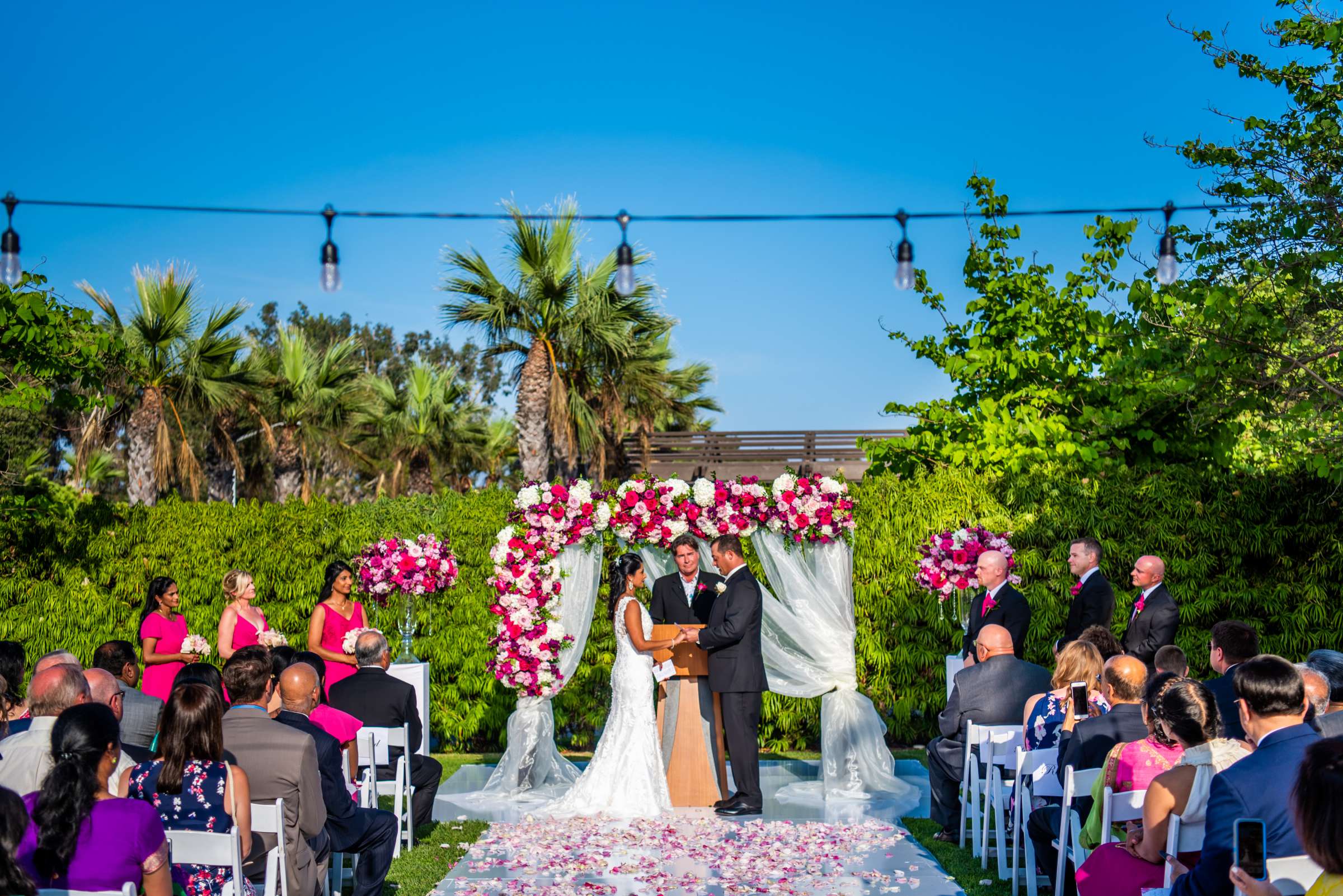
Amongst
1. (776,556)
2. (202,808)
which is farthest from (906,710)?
(202,808)

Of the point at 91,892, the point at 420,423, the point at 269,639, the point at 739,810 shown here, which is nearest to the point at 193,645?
the point at 269,639

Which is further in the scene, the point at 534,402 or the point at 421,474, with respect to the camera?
the point at 421,474

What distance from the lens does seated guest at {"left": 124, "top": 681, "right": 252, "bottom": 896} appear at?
416cm

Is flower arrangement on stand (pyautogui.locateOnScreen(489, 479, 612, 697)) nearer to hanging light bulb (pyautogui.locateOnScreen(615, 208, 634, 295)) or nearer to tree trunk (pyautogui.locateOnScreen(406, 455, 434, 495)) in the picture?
hanging light bulb (pyautogui.locateOnScreen(615, 208, 634, 295))

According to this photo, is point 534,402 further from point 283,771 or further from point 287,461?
point 283,771

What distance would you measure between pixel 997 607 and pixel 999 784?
1884 mm

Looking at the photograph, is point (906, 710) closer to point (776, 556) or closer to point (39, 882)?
point (776, 556)

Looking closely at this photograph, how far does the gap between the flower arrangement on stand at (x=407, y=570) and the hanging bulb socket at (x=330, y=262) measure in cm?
239

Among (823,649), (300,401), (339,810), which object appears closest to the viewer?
(339,810)

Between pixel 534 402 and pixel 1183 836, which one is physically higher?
pixel 534 402

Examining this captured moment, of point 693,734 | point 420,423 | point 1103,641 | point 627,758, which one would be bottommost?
point 627,758

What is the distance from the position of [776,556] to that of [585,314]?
673 centimetres

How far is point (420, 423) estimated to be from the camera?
21.9 m

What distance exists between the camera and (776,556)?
10109 mm
